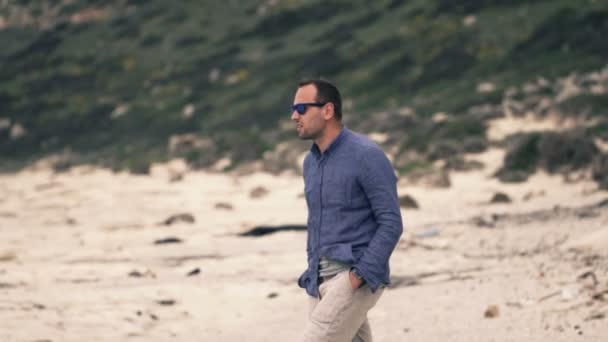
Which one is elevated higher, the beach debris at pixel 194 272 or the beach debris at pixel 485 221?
the beach debris at pixel 194 272

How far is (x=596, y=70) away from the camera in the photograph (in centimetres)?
2545

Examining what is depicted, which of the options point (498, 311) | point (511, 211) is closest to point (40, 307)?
point (498, 311)

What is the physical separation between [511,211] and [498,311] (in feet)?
21.4

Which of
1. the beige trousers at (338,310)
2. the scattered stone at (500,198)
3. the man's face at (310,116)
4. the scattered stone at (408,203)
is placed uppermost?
the man's face at (310,116)

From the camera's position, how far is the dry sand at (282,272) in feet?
24.3

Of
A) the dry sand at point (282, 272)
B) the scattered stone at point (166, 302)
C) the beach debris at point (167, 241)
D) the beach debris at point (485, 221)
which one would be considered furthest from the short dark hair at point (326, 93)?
the beach debris at point (167, 241)

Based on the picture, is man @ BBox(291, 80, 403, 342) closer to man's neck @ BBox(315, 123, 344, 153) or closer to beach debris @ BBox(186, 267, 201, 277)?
man's neck @ BBox(315, 123, 344, 153)

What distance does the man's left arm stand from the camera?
4211 millimetres

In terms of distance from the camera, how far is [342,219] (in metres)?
4.36

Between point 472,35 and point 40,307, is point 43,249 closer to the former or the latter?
point 40,307

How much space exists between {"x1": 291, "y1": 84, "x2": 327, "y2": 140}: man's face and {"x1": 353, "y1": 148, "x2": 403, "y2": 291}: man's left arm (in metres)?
0.29

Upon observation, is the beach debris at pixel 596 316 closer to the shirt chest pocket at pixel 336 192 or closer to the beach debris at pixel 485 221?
the shirt chest pocket at pixel 336 192

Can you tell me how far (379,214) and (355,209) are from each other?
12 centimetres

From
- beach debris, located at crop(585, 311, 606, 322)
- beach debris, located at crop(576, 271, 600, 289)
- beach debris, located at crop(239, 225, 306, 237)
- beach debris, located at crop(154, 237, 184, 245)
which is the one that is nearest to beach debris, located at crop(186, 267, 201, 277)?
beach debris, located at crop(154, 237, 184, 245)
